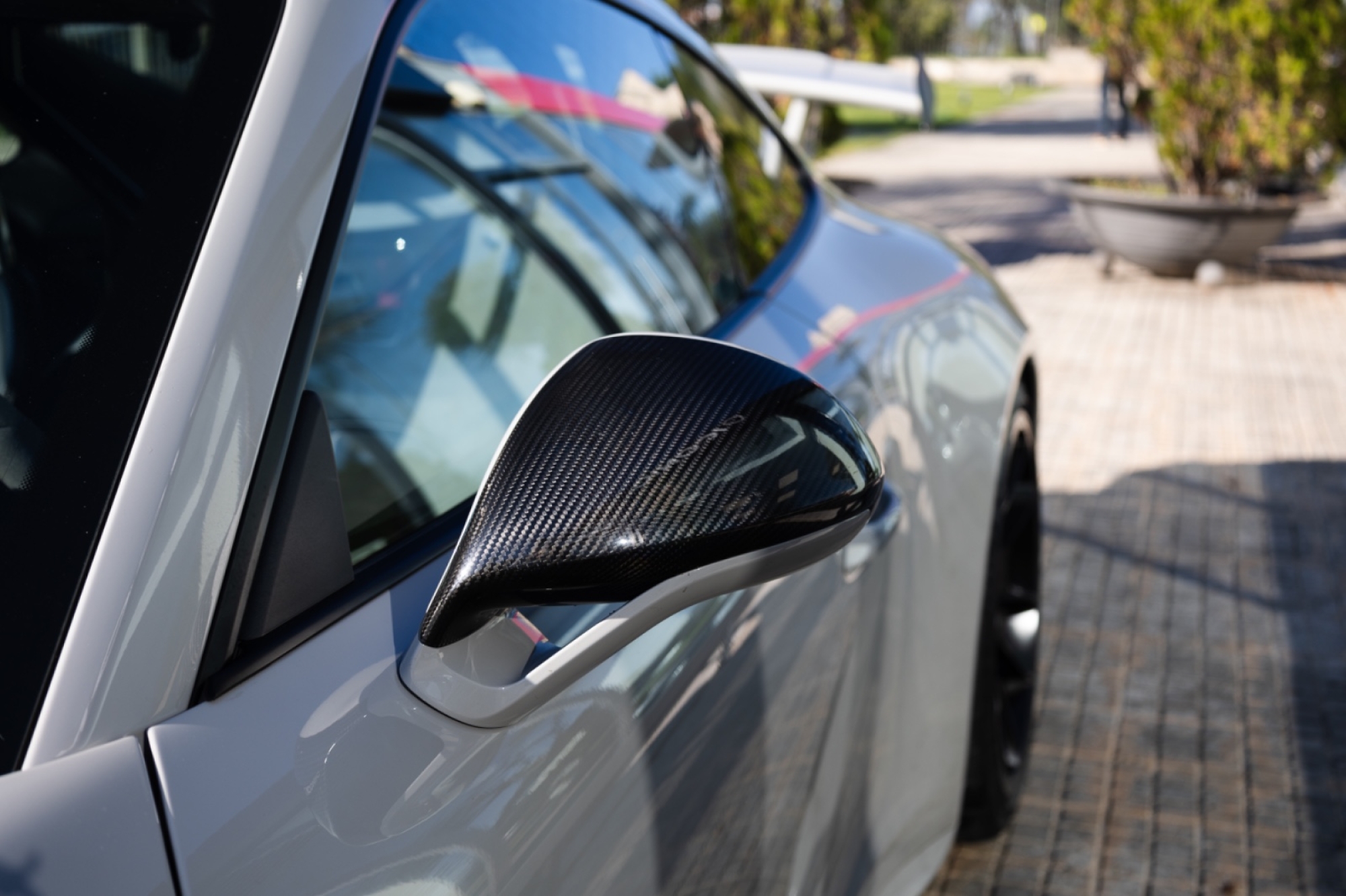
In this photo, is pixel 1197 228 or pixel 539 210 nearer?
pixel 539 210

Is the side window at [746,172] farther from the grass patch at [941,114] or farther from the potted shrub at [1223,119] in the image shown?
the grass patch at [941,114]

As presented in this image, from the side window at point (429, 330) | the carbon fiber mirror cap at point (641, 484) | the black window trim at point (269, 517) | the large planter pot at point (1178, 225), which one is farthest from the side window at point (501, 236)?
the large planter pot at point (1178, 225)

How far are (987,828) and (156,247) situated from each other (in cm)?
224

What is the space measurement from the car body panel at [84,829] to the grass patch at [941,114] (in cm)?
1637

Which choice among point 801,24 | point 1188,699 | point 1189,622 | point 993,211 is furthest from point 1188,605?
point 993,211

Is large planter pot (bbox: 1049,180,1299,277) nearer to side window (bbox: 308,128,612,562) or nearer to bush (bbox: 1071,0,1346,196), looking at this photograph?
bush (bbox: 1071,0,1346,196)

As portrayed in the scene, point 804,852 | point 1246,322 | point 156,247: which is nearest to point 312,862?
point 156,247

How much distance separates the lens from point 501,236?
1.83m

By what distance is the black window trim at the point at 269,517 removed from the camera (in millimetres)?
916

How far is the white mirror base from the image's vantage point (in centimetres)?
96

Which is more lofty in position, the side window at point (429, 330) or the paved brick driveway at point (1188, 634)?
the side window at point (429, 330)

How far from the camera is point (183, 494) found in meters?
0.89

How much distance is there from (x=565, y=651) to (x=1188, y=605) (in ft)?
11.9

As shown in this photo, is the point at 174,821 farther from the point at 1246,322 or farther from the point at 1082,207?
the point at 1082,207
